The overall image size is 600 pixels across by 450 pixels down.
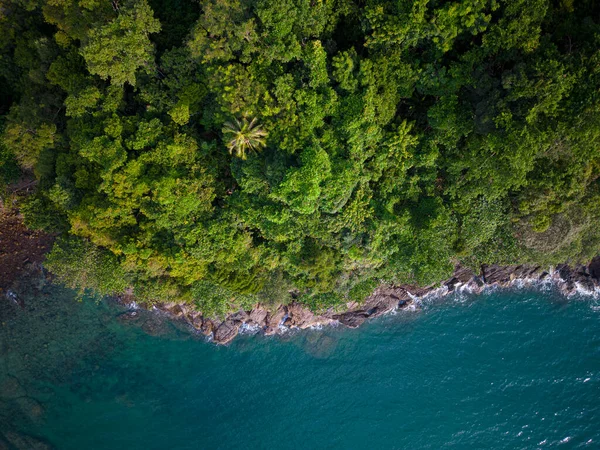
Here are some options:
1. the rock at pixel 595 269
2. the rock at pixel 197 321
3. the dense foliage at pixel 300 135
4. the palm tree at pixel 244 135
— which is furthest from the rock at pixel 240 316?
the rock at pixel 595 269

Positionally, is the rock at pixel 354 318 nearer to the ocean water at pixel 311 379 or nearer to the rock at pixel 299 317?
the ocean water at pixel 311 379

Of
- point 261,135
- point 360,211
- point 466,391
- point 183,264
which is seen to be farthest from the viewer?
point 466,391

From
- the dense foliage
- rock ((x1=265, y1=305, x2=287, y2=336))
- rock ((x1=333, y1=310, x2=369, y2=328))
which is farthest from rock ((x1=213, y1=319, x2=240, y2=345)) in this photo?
rock ((x1=333, y1=310, x2=369, y2=328))

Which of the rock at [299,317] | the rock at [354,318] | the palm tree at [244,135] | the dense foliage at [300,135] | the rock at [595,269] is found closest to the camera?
the dense foliage at [300,135]

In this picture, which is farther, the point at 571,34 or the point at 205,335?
the point at 205,335

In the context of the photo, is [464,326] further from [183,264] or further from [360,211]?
[183,264]

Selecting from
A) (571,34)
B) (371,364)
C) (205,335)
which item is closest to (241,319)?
(205,335)

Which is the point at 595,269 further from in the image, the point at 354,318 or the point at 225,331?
the point at 225,331
